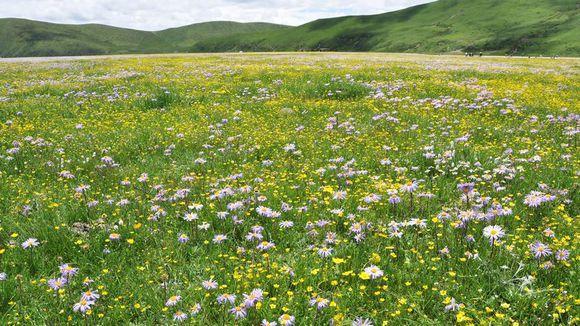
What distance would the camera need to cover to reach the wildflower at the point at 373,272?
443cm

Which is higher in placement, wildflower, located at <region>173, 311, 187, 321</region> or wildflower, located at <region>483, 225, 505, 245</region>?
wildflower, located at <region>483, 225, 505, 245</region>

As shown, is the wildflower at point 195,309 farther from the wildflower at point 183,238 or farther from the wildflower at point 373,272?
the wildflower at point 373,272

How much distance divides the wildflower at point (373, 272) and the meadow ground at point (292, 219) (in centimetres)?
2

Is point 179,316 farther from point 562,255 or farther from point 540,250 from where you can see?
point 562,255

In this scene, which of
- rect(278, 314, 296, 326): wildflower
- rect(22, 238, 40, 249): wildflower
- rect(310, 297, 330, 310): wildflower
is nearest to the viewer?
rect(278, 314, 296, 326): wildflower

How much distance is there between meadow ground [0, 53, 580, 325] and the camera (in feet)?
14.1

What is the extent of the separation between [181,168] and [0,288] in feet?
13.5

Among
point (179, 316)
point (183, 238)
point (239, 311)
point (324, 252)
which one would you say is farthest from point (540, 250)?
point (183, 238)

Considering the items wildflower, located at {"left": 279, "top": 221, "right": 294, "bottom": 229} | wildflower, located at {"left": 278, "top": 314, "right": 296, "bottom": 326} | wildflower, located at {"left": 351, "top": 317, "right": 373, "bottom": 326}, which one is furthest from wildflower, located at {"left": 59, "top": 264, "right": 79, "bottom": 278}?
wildflower, located at {"left": 351, "top": 317, "right": 373, "bottom": 326}

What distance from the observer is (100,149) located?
9.43 meters

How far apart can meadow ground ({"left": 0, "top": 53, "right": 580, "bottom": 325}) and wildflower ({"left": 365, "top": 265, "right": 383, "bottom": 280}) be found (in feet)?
0.08

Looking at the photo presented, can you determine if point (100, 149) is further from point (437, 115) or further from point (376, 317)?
point (437, 115)

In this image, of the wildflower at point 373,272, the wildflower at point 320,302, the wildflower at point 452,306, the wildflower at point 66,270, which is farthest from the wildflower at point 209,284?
the wildflower at point 452,306

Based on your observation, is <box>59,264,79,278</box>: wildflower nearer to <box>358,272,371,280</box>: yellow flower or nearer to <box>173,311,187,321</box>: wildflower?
<box>173,311,187,321</box>: wildflower
